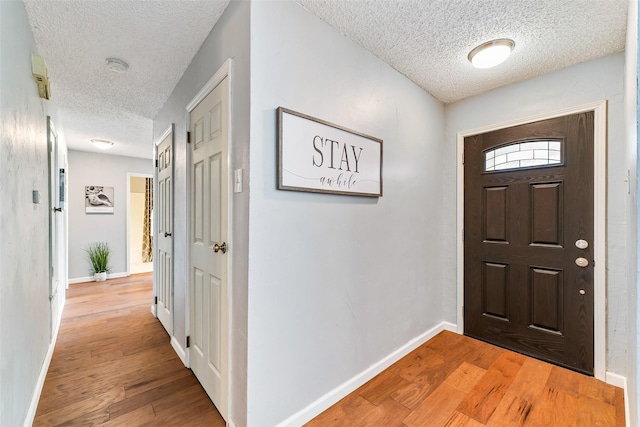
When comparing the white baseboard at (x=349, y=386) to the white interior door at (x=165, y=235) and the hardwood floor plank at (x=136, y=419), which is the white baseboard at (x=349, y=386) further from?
the white interior door at (x=165, y=235)

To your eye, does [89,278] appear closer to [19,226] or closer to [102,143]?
[102,143]

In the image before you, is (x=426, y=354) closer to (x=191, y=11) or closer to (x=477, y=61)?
(x=477, y=61)

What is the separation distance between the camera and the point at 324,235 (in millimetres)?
1676

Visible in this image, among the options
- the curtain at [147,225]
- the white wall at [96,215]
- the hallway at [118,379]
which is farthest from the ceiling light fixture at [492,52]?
the curtain at [147,225]

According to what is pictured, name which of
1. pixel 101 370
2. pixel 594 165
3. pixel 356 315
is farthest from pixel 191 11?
pixel 594 165

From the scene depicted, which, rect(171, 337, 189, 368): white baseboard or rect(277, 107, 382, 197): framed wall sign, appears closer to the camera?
rect(277, 107, 382, 197): framed wall sign

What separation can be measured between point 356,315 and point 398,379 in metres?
0.59

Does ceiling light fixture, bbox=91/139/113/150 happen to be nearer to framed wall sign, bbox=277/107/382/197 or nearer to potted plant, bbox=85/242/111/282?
potted plant, bbox=85/242/111/282

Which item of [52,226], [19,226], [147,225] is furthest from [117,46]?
[147,225]

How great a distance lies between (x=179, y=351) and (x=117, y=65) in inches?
92.3

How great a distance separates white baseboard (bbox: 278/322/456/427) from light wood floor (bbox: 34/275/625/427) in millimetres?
35

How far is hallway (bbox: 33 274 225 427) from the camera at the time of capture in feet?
5.31

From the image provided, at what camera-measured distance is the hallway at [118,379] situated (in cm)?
162

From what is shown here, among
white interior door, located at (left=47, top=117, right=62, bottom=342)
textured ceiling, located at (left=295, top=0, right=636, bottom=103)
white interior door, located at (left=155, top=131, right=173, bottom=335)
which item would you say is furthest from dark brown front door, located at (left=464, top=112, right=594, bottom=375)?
white interior door, located at (left=47, top=117, right=62, bottom=342)
